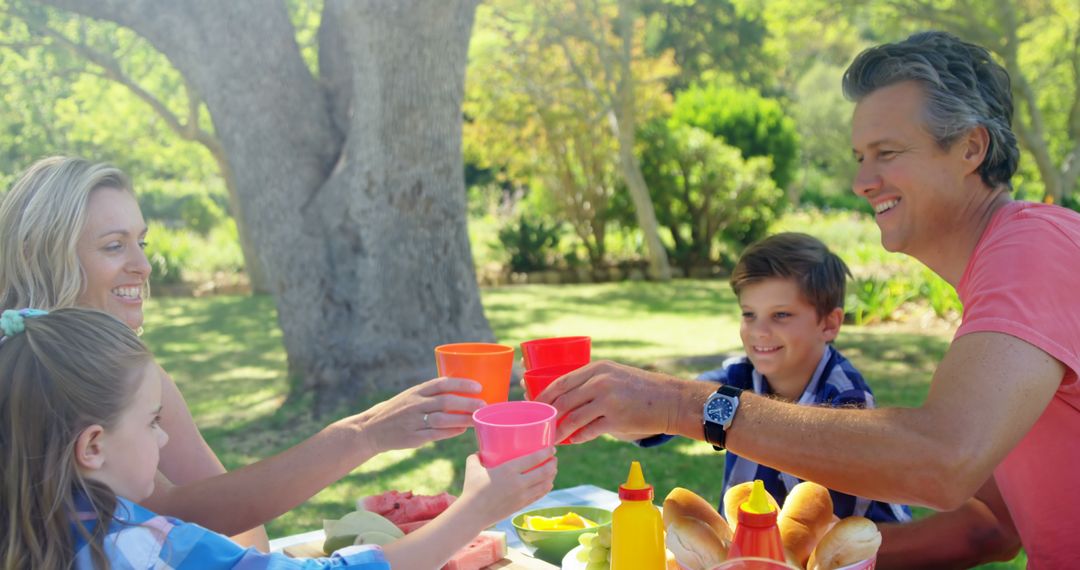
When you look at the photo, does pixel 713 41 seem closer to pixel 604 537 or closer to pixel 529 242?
pixel 529 242

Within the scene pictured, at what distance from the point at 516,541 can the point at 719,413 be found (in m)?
0.97

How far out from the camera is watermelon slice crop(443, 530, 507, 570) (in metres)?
2.39

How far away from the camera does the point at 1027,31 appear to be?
19219 mm

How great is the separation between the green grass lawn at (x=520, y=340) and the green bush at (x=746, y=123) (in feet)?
15.1

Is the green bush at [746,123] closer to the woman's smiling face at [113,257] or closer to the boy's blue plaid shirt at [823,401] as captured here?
the boy's blue plaid shirt at [823,401]

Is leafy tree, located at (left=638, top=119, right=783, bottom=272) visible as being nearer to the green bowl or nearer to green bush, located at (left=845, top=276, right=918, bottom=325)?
green bush, located at (left=845, top=276, right=918, bottom=325)

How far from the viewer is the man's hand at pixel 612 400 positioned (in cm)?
212

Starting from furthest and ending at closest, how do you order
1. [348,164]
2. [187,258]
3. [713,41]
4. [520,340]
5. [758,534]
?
[713,41], [187,258], [520,340], [348,164], [758,534]

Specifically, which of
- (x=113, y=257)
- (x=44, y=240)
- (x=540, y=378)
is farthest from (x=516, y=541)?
(x=44, y=240)

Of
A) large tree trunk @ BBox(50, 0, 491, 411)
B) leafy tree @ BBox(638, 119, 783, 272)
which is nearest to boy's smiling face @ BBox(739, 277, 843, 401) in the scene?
large tree trunk @ BBox(50, 0, 491, 411)

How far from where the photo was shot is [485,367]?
2.12m

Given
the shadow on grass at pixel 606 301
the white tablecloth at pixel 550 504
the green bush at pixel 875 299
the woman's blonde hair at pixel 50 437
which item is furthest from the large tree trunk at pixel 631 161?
the woman's blonde hair at pixel 50 437

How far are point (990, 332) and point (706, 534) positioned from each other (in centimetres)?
75

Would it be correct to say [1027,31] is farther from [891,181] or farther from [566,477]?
[891,181]
